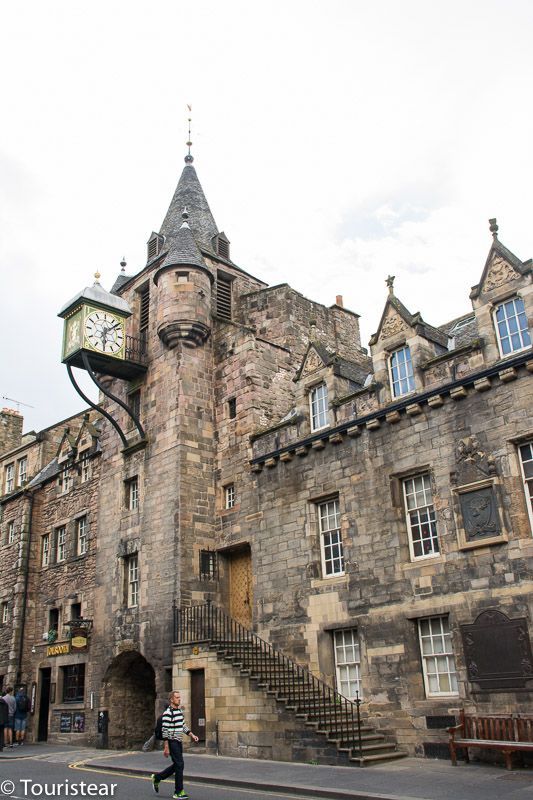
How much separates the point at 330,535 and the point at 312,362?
16.4 feet

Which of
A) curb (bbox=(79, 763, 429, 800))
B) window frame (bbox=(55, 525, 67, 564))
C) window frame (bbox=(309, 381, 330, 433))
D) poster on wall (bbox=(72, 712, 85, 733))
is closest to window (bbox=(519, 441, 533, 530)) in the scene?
window frame (bbox=(309, 381, 330, 433))

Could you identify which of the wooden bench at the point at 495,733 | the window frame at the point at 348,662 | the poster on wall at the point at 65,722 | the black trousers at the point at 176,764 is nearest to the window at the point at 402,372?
the window frame at the point at 348,662

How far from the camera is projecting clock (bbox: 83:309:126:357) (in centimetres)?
Answer: 2325

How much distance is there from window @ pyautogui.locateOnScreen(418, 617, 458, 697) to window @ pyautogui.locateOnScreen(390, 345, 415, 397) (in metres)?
5.35

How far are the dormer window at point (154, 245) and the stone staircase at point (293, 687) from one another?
1361 centimetres

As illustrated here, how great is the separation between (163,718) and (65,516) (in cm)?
1820

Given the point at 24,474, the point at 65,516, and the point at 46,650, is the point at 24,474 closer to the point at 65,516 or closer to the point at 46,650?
the point at 65,516

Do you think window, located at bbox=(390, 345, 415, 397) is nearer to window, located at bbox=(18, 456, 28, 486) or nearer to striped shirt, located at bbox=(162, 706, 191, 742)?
striped shirt, located at bbox=(162, 706, 191, 742)

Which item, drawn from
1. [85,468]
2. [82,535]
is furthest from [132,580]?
[85,468]

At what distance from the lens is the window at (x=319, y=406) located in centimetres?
1966

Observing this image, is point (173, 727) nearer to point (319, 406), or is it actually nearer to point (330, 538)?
point (330, 538)

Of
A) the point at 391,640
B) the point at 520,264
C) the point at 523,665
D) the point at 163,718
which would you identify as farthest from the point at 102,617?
the point at 520,264

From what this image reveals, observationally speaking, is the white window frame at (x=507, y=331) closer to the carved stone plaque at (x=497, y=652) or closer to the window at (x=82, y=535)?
the carved stone plaque at (x=497, y=652)

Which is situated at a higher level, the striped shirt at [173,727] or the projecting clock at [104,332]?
the projecting clock at [104,332]
